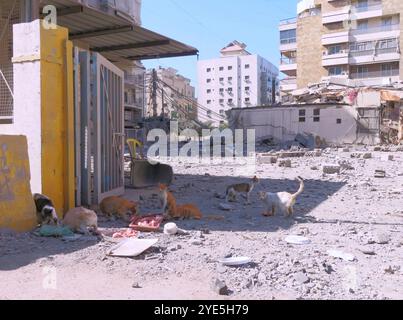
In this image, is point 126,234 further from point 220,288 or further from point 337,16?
point 337,16

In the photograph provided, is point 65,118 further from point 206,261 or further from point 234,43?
point 234,43

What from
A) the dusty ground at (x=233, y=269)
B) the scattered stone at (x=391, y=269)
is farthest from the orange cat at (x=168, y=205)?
the scattered stone at (x=391, y=269)

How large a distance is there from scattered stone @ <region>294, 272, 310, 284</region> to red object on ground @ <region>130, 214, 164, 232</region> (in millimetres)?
2493

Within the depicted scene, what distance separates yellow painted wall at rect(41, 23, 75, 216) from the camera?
6566mm

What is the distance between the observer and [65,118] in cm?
697

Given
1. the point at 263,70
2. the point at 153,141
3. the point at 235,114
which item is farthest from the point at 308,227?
the point at 263,70

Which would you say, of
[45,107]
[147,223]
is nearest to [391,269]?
[147,223]

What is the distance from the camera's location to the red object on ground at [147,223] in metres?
6.22

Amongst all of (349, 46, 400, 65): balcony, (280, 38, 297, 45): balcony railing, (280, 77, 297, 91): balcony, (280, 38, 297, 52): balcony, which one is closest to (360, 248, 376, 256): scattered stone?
(349, 46, 400, 65): balcony

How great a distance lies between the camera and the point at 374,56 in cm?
5381

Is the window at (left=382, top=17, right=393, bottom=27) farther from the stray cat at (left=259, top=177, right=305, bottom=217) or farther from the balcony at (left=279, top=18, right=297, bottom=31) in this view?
the stray cat at (left=259, top=177, right=305, bottom=217)

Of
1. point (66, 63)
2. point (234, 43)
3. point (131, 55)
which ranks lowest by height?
point (66, 63)

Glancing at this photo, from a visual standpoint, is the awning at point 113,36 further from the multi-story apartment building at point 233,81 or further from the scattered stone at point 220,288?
the multi-story apartment building at point 233,81
